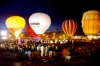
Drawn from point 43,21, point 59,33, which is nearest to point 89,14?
point 43,21

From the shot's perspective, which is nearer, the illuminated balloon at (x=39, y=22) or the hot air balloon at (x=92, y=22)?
the illuminated balloon at (x=39, y=22)

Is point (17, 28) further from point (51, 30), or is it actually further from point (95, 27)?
point (51, 30)

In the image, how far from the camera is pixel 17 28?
37.0 meters

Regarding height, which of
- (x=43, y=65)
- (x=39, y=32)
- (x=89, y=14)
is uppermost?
(x=89, y=14)

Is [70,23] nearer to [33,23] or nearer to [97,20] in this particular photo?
[97,20]

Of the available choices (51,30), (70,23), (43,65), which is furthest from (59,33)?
(43,65)

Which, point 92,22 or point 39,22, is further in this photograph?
point 92,22

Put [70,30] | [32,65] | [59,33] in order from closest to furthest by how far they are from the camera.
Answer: [32,65] → [70,30] → [59,33]

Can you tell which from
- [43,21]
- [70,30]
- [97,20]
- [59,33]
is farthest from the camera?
[59,33]

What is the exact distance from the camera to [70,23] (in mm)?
38031

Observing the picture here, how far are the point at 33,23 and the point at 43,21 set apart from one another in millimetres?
1849

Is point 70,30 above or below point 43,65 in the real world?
above

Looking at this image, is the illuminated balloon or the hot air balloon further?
the hot air balloon

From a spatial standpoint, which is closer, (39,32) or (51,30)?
(39,32)
